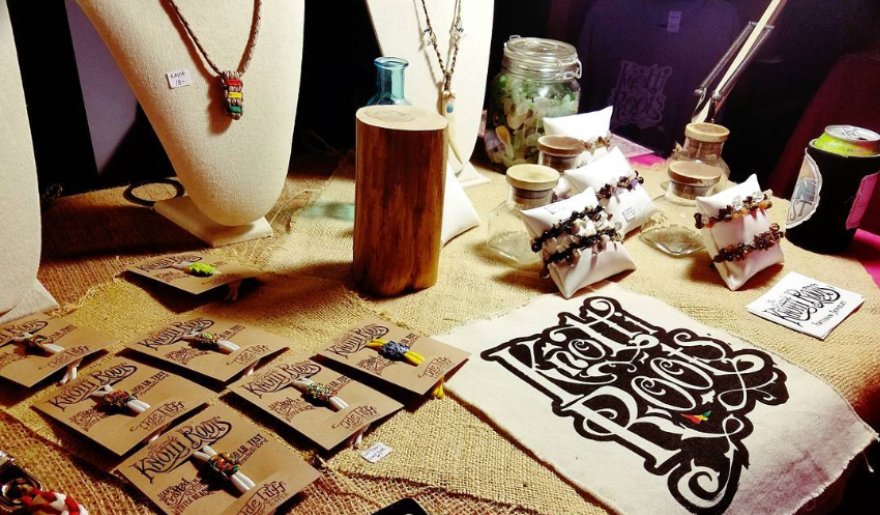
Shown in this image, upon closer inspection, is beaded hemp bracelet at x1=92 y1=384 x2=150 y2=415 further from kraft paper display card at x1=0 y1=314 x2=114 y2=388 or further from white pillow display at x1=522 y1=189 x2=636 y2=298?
white pillow display at x1=522 y1=189 x2=636 y2=298

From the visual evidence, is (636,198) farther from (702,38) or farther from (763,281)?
(702,38)

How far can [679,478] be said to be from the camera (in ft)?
1.98

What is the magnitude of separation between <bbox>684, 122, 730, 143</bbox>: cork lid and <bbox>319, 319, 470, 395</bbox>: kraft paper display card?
58 centimetres

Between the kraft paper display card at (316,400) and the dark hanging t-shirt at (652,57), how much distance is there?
40.8 inches

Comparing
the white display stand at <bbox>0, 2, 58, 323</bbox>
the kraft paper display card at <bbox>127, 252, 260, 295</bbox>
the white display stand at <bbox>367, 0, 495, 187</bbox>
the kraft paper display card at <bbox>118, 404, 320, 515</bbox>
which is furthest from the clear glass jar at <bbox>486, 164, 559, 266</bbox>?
the white display stand at <bbox>0, 2, 58, 323</bbox>

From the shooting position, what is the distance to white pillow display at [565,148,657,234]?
0.98m

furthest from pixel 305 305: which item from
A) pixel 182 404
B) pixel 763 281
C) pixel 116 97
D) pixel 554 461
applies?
pixel 763 281

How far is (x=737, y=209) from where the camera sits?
0.93 metres

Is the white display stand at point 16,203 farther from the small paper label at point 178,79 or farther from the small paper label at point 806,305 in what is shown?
the small paper label at point 806,305

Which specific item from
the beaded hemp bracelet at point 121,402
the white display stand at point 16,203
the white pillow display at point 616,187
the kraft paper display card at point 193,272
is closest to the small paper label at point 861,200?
the white pillow display at point 616,187

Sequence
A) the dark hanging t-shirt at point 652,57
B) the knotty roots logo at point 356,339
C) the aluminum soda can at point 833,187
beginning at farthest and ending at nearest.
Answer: the dark hanging t-shirt at point 652,57
the aluminum soda can at point 833,187
the knotty roots logo at point 356,339

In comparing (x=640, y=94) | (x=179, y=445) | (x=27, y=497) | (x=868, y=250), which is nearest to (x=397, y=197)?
(x=179, y=445)

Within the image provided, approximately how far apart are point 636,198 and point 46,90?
2.92 feet

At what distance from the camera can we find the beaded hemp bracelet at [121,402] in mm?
619
